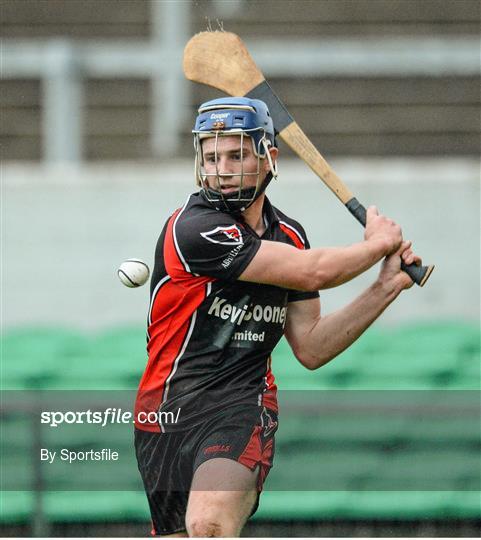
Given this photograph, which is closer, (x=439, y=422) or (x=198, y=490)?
(x=198, y=490)

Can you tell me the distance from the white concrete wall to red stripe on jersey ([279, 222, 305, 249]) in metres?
2.92

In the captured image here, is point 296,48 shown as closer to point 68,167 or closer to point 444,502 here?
point 68,167

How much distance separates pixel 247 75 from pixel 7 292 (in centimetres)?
300

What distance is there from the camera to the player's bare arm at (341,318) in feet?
13.2

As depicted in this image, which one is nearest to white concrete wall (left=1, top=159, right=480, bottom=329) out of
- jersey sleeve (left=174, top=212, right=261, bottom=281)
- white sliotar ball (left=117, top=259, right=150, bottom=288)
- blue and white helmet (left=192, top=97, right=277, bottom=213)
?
white sliotar ball (left=117, top=259, right=150, bottom=288)

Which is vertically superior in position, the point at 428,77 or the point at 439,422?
the point at 428,77

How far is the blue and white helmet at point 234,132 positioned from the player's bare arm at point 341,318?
41 cm

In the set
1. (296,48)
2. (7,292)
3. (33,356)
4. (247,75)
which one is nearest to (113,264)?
(7,292)

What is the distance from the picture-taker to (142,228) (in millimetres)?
7168

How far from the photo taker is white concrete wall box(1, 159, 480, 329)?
23.2ft

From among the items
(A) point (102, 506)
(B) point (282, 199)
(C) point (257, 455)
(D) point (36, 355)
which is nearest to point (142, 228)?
(B) point (282, 199)

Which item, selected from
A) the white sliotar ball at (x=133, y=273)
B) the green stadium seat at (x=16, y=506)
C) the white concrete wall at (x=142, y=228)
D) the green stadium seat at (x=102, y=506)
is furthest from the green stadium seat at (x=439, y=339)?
the white sliotar ball at (x=133, y=273)

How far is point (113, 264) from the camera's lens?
7121mm

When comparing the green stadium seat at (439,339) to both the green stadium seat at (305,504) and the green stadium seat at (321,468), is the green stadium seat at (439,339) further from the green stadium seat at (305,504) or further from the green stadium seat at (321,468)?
the green stadium seat at (305,504)
